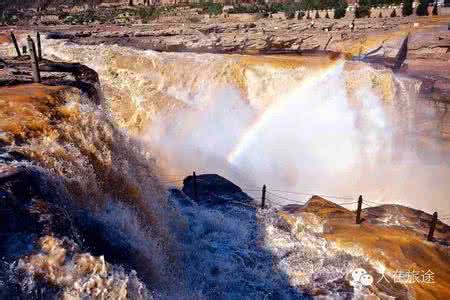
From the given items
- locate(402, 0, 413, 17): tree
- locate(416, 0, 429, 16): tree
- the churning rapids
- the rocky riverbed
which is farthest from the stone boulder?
locate(402, 0, 413, 17): tree

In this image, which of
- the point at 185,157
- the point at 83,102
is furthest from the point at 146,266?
the point at 185,157

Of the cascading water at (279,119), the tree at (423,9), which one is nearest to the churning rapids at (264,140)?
the cascading water at (279,119)

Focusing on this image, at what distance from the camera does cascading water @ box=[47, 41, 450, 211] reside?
15.5 m

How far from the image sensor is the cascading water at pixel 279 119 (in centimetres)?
1555

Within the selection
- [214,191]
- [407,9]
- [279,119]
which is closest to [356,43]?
[279,119]

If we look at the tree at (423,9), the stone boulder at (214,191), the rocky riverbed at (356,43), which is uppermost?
the tree at (423,9)

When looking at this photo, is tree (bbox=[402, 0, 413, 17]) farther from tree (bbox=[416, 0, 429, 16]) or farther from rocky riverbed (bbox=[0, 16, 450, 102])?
rocky riverbed (bbox=[0, 16, 450, 102])

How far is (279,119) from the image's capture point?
54.5ft

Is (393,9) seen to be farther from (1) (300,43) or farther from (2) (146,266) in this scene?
(2) (146,266)

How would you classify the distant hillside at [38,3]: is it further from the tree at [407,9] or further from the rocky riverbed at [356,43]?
the tree at [407,9]

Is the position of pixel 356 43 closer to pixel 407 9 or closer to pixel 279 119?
pixel 279 119

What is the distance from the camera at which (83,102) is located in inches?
312

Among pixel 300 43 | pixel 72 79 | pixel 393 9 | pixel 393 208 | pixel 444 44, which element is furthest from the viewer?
pixel 393 9

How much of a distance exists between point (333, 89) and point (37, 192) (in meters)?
13.6
